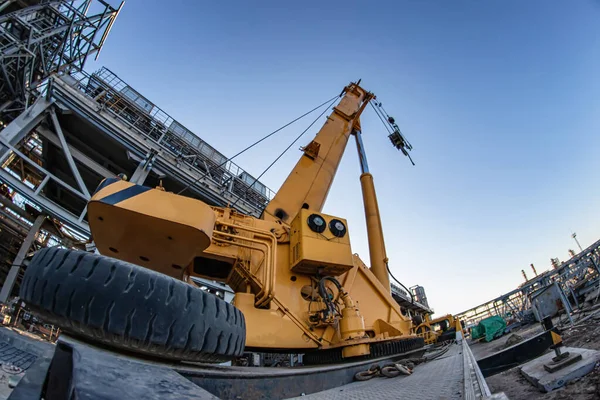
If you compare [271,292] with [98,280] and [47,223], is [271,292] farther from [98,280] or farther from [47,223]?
[47,223]

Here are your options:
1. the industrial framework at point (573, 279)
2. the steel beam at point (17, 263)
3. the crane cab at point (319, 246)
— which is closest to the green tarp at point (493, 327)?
the industrial framework at point (573, 279)

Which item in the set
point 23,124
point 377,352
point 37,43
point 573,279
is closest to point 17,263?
point 23,124

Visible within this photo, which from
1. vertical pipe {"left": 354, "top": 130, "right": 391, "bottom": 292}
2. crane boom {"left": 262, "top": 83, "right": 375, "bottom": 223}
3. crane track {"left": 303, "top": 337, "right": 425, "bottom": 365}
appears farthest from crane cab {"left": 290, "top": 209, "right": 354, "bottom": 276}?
vertical pipe {"left": 354, "top": 130, "right": 391, "bottom": 292}

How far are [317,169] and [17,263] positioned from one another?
8.42 metres

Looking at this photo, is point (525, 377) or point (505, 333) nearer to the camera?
point (525, 377)

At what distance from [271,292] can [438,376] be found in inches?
84.9

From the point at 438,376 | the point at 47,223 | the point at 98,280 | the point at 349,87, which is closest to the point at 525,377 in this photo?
the point at 438,376

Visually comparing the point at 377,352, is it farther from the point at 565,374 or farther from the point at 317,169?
the point at 317,169

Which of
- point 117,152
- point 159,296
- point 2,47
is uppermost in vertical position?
point 2,47

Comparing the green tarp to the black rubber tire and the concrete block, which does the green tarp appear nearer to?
the concrete block

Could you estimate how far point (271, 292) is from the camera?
3.67 metres

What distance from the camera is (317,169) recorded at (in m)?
5.91

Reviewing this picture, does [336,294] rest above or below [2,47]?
below

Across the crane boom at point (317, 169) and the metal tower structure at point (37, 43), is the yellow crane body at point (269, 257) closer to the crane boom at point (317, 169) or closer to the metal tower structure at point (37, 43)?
the crane boom at point (317, 169)
